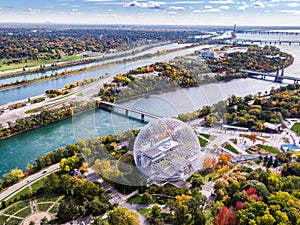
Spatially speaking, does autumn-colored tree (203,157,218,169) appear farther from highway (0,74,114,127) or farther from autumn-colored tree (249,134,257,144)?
highway (0,74,114,127)

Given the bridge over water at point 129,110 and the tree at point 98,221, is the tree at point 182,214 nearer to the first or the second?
the tree at point 98,221

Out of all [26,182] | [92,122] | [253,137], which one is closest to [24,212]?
[26,182]

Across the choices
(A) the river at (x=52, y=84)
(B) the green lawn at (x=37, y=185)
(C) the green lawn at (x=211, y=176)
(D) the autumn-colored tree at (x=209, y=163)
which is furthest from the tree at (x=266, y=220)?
(A) the river at (x=52, y=84)

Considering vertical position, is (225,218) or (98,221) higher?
(225,218)

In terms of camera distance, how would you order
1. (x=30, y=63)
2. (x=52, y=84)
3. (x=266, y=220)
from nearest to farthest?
1. (x=266, y=220)
2. (x=52, y=84)
3. (x=30, y=63)

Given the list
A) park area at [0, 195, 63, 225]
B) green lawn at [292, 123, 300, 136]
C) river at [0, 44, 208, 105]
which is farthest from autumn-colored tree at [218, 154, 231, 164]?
river at [0, 44, 208, 105]

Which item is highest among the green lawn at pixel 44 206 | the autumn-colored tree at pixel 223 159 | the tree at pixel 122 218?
the tree at pixel 122 218

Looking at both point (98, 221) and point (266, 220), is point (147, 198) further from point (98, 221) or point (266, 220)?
point (266, 220)

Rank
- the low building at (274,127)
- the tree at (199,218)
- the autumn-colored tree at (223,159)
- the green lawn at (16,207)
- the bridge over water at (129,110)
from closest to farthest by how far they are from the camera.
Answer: the tree at (199,218), the green lawn at (16,207), the autumn-colored tree at (223,159), the low building at (274,127), the bridge over water at (129,110)

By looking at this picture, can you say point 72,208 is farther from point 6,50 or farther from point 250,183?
point 6,50
